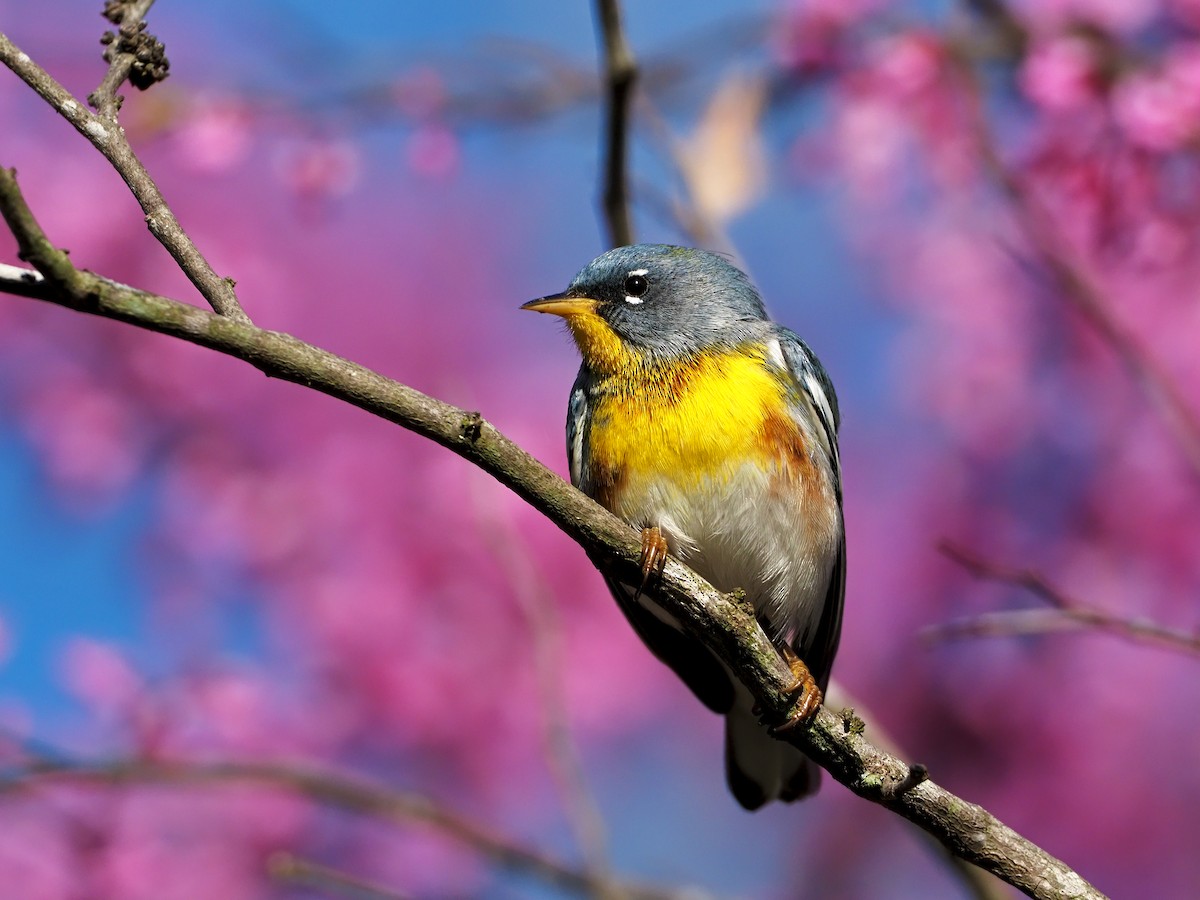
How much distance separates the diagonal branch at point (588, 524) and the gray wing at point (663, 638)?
1.24 metres

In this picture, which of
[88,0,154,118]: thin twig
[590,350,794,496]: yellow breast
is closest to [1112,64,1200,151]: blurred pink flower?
[590,350,794,496]: yellow breast

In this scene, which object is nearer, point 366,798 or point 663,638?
point 366,798

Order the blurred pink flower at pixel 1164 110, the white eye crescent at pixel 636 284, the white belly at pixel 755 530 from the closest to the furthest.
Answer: the white belly at pixel 755 530 < the white eye crescent at pixel 636 284 < the blurred pink flower at pixel 1164 110

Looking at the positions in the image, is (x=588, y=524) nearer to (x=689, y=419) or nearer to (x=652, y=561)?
(x=652, y=561)

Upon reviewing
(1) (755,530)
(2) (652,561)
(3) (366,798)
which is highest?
(1) (755,530)

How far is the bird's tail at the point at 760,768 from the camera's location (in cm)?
411

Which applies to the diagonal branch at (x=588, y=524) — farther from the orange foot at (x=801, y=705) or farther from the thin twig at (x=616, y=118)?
the thin twig at (x=616, y=118)

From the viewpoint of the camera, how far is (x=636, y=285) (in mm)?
4266

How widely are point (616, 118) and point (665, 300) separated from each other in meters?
0.61

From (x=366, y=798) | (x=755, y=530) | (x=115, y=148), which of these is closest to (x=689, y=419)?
(x=755, y=530)

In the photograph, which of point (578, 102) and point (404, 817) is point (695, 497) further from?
point (578, 102)

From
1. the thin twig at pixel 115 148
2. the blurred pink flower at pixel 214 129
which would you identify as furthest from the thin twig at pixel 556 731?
the blurred pink flower at pixel 214 129

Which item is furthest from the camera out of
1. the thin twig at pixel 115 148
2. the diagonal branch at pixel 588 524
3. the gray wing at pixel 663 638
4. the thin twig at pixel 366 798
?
the gray wing at pixel 663 638

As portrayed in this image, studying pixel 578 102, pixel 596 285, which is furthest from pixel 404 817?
pixel 578 102
